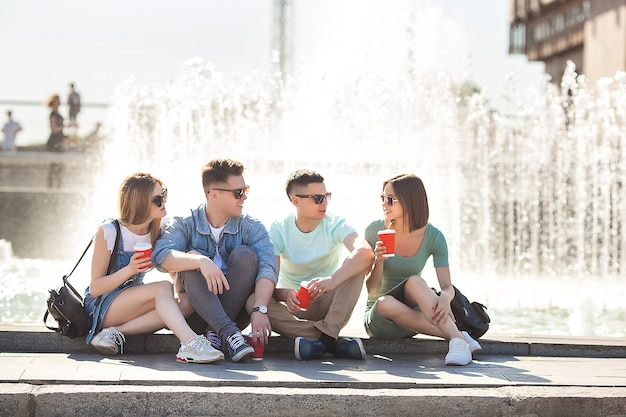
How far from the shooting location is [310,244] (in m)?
5.56

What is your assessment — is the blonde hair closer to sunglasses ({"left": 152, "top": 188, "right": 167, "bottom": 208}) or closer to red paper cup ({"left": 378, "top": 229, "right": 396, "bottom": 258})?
sunglasses ({"left": 152, "top": 188, "right": 167, "bottom": 208})

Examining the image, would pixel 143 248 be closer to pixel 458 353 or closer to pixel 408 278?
pixel 408 278

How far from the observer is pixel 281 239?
557cm

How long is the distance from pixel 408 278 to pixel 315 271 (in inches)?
23.6

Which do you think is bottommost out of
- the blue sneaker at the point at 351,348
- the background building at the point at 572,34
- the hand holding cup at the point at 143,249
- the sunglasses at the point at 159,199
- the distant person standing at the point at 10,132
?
the blue sneaker at the point at 351,348

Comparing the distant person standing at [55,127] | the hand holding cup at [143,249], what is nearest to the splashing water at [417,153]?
the distant person standing at [55,127]

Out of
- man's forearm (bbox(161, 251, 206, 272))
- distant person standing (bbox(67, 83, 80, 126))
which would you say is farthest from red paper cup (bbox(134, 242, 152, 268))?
distant person standing (bbox(67, 83, 80, 126))

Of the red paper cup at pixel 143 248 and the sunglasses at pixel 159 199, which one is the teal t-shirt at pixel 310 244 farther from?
the red paper cup at pixel 143 248

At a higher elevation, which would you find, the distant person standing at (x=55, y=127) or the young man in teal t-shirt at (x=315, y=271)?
the distant person standing at (x=55, y=127)

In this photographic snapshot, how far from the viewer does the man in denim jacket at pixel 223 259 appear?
4.96m

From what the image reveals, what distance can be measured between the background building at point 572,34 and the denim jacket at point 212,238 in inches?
1086

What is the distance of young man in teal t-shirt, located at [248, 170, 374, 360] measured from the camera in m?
5.12

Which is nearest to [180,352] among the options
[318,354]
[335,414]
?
[318,354]

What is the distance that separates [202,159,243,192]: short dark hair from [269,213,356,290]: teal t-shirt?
459mm
